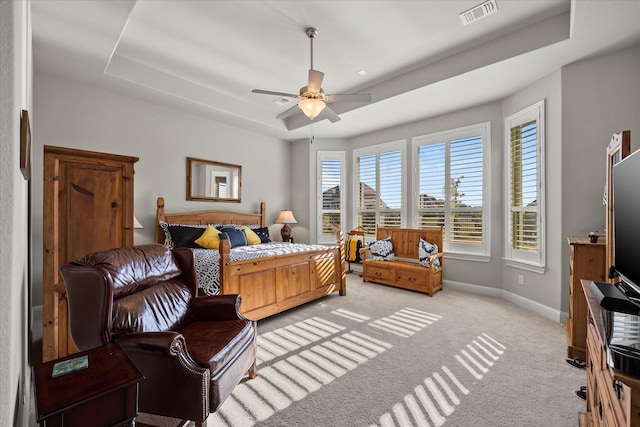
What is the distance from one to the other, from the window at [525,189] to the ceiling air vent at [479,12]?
1.46m

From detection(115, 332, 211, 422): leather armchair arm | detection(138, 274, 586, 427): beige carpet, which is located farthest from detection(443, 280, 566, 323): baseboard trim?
detection(115, 332, 211, 422): leather armchair arm

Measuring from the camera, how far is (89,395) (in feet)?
3.32

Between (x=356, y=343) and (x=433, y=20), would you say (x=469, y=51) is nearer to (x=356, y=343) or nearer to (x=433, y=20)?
(x=433, y=20)

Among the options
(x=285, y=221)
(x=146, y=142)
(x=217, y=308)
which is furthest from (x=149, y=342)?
(x=285, y=221)

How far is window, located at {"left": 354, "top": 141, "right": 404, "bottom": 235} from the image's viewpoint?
17.8 ft

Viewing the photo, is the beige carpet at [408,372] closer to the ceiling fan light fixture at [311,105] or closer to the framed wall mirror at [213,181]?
the ceiling fan light fixture at [311,105]

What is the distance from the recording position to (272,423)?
175 cm

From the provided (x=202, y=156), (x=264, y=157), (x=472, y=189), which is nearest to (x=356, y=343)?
(x=472, y=189)

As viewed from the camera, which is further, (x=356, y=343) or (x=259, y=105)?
(x=259, y=105)

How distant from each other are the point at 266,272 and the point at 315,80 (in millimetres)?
2116

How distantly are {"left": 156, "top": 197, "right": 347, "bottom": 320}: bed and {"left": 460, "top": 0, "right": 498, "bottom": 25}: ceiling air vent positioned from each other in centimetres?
301

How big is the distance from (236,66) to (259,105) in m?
1.26

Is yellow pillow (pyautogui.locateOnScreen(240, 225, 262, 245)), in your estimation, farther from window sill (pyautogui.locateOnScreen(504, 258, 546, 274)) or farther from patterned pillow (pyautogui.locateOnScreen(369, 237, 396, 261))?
window sill (pyautogui.locateOnScreen(504, 258, 546, 274))

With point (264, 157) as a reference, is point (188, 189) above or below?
below
